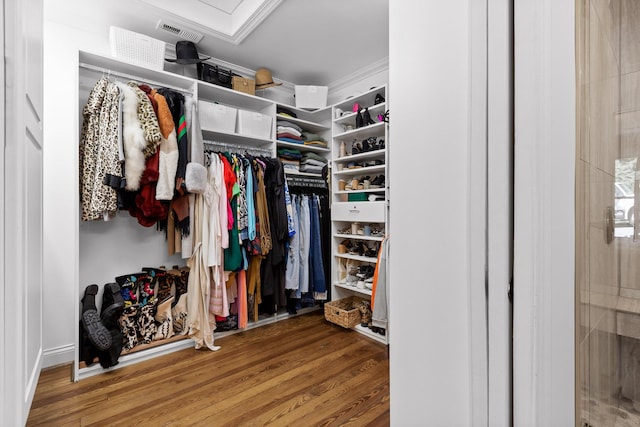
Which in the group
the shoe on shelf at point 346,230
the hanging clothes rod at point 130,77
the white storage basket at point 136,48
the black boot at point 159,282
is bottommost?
the black boot at point 159,282

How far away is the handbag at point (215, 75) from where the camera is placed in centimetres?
259

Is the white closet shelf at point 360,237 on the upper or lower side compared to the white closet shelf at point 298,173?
lower

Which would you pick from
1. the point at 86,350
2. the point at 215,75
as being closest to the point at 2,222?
the point at 86,350

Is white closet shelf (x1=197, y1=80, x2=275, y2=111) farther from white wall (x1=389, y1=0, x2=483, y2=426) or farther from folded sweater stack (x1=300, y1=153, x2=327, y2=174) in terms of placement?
white wall (x1=389, y1=0, x2=483, y2=426)

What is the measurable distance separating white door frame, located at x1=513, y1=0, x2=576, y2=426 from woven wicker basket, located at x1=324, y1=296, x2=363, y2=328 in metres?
2.05

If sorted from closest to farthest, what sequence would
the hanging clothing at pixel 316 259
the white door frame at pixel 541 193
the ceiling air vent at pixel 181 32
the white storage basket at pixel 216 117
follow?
1. the white door frame at pixel 541 193
2. the ceiling air vent at pixel 181 32
3. the white storage basket at pixel 216 117
4. the hanging clothing at pixel 316 259

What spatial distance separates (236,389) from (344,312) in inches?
42.6

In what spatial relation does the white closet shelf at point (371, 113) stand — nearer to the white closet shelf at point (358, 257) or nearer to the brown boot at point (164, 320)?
the white closet shelf at point (358, 257)

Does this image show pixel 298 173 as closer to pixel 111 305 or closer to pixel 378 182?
pixel 378 182

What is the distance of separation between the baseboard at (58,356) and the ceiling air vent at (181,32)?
2.39 m

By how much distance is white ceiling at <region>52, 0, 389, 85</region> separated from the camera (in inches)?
82.8

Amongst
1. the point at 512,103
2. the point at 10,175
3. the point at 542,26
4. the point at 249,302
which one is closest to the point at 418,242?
the point at 512,103

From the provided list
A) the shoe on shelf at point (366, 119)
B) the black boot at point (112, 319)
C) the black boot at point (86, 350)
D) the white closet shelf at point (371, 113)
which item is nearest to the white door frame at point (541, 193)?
the white closet shelf at point (371, 113)

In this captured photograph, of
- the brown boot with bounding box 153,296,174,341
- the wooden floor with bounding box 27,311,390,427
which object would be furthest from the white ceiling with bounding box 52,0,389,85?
the wooden floor with bounding box 27,311,390,427
